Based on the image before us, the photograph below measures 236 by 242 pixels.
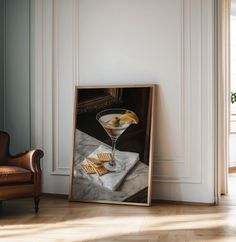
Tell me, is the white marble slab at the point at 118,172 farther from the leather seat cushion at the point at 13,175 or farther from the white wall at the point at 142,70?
the leather seat cushion at the point at 13,175

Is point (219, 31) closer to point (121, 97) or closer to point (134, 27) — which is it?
point (134, 27)

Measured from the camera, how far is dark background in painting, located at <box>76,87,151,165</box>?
13.5 ft

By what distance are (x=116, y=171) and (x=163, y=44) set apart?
4.28 feet

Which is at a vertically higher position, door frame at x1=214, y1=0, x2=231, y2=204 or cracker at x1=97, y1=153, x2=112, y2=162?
door frame at x1=214, y1=0, x2=231, y2=204

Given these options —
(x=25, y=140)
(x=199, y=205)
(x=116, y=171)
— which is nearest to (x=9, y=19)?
(x=25, y=140)

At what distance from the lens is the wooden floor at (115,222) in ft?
9.53

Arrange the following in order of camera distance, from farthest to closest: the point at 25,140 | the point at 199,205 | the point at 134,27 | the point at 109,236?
the point at 25,140, the point at 134,27, the point at 199,205, the point at 109,236

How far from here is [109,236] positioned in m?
2.92

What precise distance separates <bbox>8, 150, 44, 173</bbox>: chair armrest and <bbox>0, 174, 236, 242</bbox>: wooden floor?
38 cm

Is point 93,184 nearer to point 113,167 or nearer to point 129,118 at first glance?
point 113,167

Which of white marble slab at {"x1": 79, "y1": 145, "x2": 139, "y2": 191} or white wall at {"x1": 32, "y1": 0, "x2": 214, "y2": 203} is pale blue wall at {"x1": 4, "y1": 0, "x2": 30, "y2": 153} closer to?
white wall at {"x1": 32, "y1": 0, "x2": 214, "y2": 203}

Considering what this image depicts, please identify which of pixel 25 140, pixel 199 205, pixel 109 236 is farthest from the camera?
pixel 25 140

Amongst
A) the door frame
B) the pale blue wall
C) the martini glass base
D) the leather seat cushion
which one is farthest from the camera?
the pale blue wall

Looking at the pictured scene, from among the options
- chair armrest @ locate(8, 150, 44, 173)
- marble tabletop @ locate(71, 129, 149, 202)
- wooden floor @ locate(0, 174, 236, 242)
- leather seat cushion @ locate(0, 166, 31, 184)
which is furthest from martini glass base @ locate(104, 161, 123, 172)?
leather seat cushion @ locate(0, 166, 31, 184)
